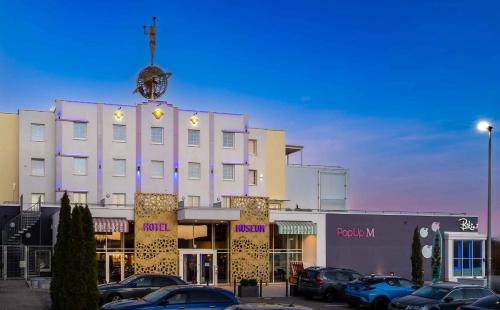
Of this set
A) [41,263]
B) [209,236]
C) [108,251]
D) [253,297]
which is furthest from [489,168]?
[41,263]

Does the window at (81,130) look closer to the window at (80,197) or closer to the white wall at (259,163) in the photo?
the window at (80,197)

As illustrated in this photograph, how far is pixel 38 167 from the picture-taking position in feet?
155

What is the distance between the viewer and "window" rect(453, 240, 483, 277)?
4719 centimetres

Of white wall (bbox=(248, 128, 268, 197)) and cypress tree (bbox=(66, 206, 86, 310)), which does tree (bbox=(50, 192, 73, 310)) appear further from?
white wall (bbox=(248, 128, 268, 197))

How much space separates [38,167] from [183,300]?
3180 centimetres

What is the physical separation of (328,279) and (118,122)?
2331cm

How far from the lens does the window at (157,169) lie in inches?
1953

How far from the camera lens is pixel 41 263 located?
129ft

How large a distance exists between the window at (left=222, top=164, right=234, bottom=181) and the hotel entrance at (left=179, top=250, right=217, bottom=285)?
470 inches

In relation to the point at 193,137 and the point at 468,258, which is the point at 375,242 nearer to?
the point at 468,258

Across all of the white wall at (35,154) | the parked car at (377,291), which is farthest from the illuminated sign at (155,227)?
the parked car at (377,291)

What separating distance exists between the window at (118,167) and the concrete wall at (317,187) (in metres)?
16.4

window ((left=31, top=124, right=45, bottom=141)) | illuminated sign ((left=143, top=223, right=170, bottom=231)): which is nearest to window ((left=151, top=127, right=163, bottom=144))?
window ((left=31, top=124, right=45, bottom=141))

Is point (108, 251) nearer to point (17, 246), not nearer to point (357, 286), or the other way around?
point (17, 246)
